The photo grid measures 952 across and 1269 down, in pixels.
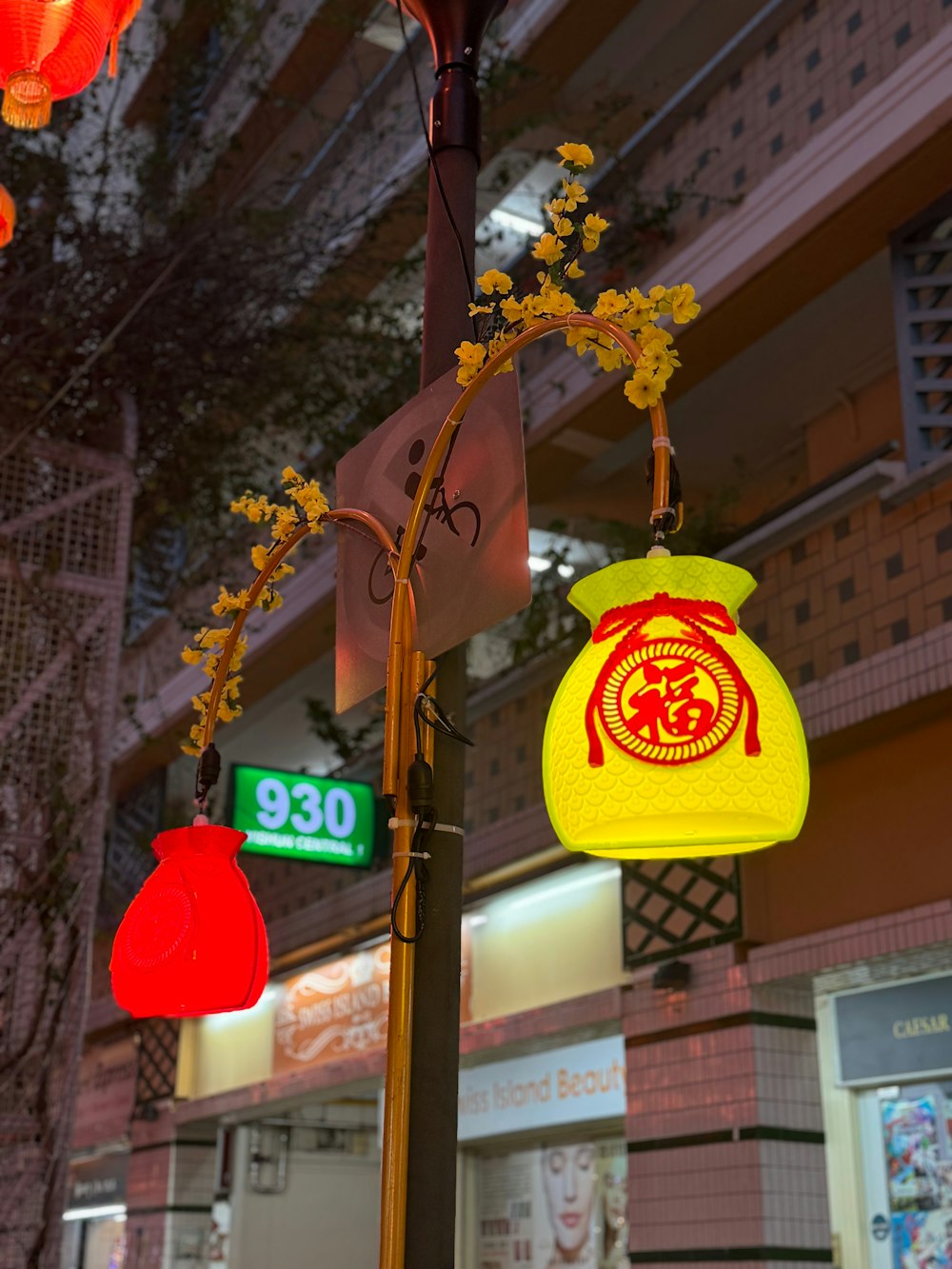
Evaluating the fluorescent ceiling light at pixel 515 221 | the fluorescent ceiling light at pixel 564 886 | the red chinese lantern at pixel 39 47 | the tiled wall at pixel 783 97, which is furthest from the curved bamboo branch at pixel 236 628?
the fluorescent ceiling light at pixel 515 221

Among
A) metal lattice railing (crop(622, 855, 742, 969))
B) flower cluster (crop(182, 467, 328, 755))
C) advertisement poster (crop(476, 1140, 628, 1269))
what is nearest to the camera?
flower cluster (crop(182, 467, 328, 755))

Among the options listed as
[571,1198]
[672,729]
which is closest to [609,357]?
[672,729]

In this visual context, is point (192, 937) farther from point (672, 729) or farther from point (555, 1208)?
point (555, 1208)

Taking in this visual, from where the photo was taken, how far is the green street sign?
921cm

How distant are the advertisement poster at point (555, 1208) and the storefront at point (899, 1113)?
6.48 feet

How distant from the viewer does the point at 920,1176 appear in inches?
252

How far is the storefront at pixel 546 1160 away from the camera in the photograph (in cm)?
840

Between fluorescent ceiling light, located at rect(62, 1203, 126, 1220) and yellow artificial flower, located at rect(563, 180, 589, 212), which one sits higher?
yellow artificial flower, located at rect(563, 180, 589, 212)

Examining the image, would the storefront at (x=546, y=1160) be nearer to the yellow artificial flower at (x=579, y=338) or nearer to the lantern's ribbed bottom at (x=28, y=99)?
the lantern's ribbed bottom at (x=28, y=99)

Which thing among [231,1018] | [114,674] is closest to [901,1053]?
[114,674]

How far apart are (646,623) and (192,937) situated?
1.17 meters

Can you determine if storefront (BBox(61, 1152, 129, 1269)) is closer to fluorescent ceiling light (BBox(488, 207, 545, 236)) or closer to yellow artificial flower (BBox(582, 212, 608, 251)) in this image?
fluorescent ceiling light (BBox(488, 207, 545, 236))

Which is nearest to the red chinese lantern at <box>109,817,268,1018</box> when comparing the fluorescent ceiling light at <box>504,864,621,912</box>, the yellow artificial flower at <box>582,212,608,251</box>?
the yellow artificial flower at <box>582,212,608,251</box>

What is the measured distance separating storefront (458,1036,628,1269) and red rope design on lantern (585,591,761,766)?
20.4ft
